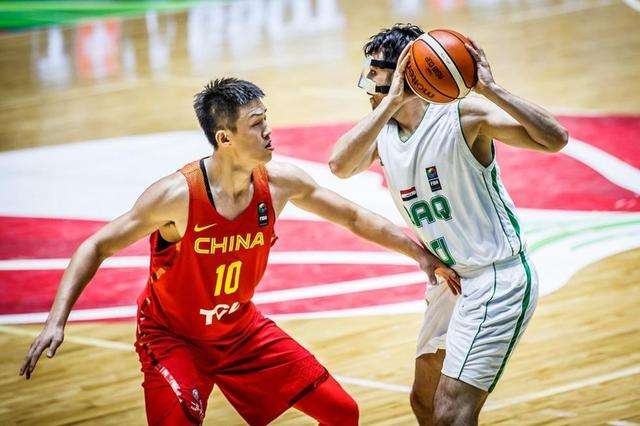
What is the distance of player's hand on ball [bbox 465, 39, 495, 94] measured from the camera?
4723 millimetres

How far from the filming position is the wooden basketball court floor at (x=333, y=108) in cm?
655

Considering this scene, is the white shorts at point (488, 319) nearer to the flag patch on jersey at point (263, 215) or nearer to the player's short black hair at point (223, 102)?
the flag patch on jersey at point (263, 215)

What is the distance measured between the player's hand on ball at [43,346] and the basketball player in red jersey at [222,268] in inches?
4.1

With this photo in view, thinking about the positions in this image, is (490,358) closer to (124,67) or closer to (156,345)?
(156,345)

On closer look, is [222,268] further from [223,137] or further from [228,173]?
[223,137]

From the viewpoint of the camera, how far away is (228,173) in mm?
5117

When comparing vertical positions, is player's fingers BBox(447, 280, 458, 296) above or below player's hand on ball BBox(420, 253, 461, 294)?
below

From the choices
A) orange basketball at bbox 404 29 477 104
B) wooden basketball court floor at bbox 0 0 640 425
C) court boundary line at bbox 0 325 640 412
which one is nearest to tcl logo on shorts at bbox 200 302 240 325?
orange basketball at bbox 404 29 477 104

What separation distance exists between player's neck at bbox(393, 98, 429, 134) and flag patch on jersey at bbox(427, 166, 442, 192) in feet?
0.78

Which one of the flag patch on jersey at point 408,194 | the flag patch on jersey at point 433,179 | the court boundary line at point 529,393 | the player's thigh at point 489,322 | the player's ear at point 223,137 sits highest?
the player's ear at point 223,137

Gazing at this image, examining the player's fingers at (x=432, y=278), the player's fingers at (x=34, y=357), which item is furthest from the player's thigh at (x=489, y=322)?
the player's fingers at (x=34, y=357)

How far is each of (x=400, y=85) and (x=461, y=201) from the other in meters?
0.56

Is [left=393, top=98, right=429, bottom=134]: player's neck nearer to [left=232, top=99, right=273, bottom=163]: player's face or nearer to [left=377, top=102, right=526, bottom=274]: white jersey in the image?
[left=377, top=102, right=526, bottom=274]: white jersey

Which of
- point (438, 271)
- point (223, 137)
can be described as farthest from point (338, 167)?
point (438, 271)
